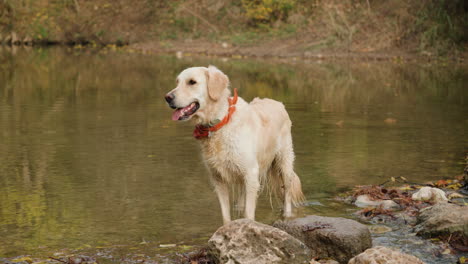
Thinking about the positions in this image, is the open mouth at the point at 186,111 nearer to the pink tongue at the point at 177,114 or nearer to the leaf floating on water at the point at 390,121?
the pink tongue at the point at 177,114

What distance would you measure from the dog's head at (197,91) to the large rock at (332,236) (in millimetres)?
1260

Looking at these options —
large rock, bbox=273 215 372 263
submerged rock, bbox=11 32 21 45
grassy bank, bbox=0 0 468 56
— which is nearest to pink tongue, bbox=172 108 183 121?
large rock, bbox=273 215 372 263

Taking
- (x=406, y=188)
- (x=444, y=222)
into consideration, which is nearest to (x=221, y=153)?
(x=444, y=222)

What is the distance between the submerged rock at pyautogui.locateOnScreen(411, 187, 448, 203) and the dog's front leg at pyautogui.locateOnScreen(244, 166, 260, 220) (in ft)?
6.65

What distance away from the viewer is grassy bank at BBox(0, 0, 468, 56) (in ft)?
95.3

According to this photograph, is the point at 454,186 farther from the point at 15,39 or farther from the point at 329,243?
the point at 15,39

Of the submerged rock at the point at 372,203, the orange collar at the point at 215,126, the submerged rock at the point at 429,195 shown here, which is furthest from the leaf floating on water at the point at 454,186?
the orange collar at the point at 215,126

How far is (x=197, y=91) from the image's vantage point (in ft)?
20.6

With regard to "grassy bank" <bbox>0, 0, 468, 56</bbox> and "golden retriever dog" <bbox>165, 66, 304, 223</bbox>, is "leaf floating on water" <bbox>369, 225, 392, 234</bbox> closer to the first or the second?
"golden retriever dog" <bbox>165, 66, 304, 223</bbox>

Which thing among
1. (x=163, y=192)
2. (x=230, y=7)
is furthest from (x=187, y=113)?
(x=230, y=7)

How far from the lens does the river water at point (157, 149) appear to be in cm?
719

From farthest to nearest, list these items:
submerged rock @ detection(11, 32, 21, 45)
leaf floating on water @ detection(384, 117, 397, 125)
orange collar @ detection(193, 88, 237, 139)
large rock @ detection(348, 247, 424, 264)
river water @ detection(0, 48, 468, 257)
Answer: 1. submerged rock @ detection(11, 32, 21, 45)
2. leaf floating on water @ detection(384, 117, 397, 125)
3. river water @ detection(0, 48, 468, 257)
4. orange collar @ detection(193, 88, 237, 139)
5. large rock @ detection(348, 247, 424, 264)

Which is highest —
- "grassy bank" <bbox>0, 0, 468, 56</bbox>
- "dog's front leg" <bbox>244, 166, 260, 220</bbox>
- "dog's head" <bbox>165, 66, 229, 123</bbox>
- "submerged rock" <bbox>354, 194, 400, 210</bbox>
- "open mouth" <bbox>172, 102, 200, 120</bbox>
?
"grassy bank" <bbox>0, 0, 468, 56</bbox>

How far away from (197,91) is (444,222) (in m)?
2.43
